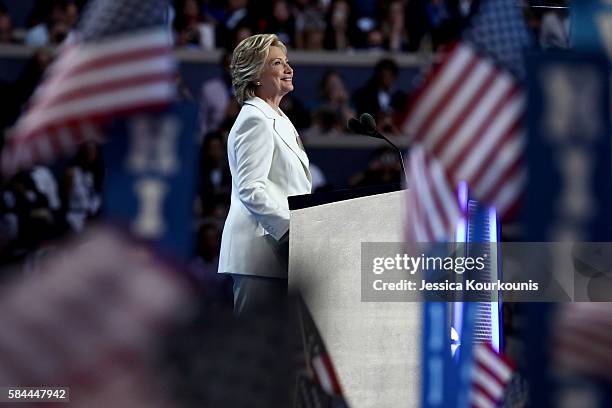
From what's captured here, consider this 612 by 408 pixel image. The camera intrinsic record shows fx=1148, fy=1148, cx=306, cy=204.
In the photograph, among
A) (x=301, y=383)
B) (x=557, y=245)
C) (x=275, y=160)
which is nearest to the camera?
(x=557, y=245)

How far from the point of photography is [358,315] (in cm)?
269

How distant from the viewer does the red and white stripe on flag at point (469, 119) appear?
3.05 metres

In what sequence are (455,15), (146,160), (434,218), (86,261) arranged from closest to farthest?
1. (146,160)
2. (86,261)
3. (434,218)
4. (455,15)

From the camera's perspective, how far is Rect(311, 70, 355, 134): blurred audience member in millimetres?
7934

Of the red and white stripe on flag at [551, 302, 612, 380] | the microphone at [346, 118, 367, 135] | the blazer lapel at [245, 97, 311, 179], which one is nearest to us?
the red and white stripe on flag at [551, 302, 612, 380]

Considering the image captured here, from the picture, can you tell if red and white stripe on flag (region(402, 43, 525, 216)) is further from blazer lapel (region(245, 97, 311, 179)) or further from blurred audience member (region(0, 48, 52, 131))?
blurred audience member (region(0, 48, 52, 131))

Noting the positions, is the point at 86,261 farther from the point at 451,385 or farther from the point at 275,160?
the point at 275,160

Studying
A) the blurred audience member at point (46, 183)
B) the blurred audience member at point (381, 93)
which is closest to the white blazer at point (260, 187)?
the blurred audience member at point (46, 183)

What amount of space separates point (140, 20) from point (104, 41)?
102 mm

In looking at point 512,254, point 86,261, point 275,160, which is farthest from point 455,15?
point 86,261

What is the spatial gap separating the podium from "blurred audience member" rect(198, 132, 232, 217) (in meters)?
4.06

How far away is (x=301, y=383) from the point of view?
2482 mm

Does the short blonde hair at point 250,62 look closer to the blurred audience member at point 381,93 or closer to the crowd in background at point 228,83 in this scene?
the crowd in background at point 228,83

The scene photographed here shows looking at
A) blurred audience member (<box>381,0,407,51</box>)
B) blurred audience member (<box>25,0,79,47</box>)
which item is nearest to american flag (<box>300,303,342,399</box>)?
blurred audience member (<box>25,0,79,47</box>)
